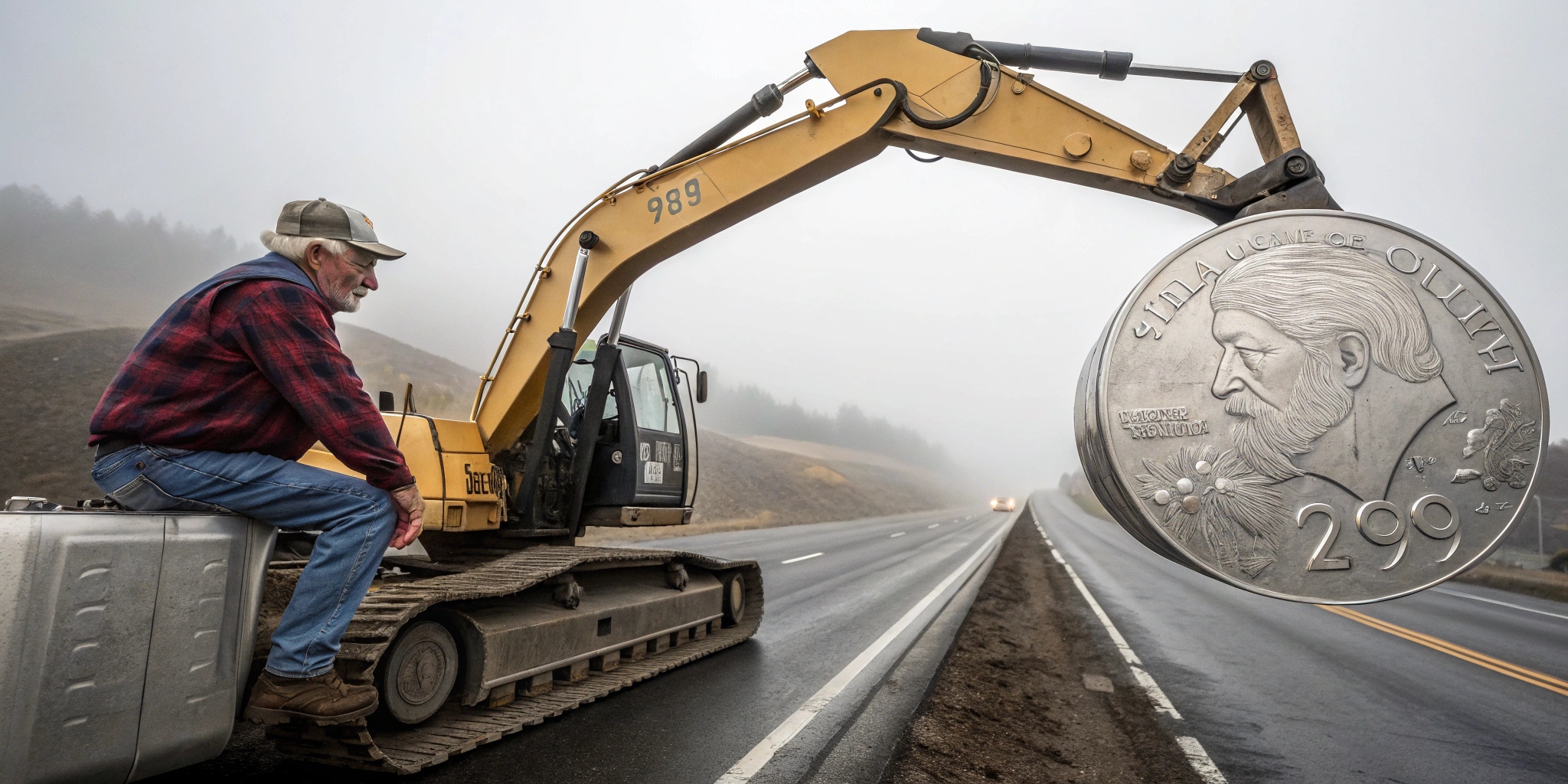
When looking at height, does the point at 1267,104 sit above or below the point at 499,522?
above

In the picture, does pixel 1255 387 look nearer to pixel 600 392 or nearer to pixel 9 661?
pixel 9 661

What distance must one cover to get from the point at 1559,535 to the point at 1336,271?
4015cm

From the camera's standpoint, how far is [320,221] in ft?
9.18

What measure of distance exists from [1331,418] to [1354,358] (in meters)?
0.23

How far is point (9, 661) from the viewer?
6.57 feet

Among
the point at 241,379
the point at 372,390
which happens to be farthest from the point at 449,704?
the point at 372,390

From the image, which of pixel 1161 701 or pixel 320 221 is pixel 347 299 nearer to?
pixel 320 221

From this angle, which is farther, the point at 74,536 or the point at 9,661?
the point at 74,536

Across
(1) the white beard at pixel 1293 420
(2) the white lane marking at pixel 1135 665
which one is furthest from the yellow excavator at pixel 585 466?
(2) the white lane marking at pixel 1135 665

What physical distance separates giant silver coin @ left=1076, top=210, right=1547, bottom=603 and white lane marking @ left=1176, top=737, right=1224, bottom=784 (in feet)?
5.57

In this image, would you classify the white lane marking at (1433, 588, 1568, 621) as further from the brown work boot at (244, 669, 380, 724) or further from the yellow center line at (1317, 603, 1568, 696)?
the brown work boot at (244, 669, 380, 724)

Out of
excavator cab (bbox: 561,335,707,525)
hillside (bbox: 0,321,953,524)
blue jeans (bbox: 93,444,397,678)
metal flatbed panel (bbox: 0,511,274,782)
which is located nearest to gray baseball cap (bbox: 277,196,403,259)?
blue jeans (bbox: 93,444,397,678)

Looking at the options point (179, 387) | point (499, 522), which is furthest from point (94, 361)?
point (179, 387)

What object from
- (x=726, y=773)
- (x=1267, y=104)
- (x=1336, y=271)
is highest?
(x=1267, y=104)
